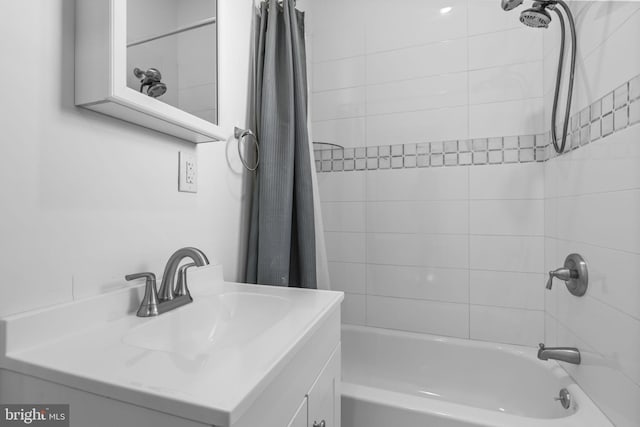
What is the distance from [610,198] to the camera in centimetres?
98

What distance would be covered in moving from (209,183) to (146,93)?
0.41 metres

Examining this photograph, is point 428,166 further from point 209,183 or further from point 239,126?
point 209,183

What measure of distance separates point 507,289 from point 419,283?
1.39ft

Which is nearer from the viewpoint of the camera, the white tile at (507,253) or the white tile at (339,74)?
the white tile at (507,253)

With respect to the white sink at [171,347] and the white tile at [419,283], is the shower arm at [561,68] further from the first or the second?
the white sink at [171,347]

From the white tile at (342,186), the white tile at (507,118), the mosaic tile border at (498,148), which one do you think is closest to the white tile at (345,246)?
the white tile at (342,186)

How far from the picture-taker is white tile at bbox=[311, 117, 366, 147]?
74.2 inches

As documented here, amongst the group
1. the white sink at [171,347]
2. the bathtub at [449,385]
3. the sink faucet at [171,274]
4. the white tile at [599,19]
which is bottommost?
the bathtub at [449,385]

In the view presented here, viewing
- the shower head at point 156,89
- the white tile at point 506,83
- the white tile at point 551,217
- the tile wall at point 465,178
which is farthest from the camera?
the white tile at point 506,83

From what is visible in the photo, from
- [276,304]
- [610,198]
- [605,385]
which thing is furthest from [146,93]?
[605,385]

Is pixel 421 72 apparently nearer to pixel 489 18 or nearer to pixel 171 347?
pixel 489 18

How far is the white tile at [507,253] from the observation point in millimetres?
1553

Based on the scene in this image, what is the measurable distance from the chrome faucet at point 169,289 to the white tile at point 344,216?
1.10 metres

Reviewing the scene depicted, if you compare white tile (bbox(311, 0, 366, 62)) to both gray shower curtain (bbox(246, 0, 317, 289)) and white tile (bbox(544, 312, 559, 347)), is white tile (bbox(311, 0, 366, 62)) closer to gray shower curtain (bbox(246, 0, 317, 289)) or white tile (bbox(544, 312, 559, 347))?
gray shower curtain (bbox(246, 0, 317, 289))
